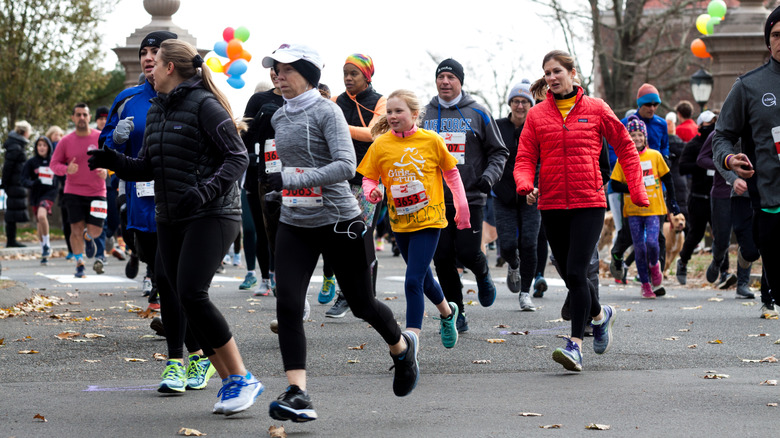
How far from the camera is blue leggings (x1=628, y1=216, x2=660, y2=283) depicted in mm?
Answer: 12836

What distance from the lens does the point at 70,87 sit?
131 ft

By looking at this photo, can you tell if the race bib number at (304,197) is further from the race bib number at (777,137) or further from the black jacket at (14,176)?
the black jacket at (14,176)

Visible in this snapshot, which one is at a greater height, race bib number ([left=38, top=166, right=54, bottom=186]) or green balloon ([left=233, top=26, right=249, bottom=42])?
green balloon ([left=233, top=26, right=249, bottom=42])

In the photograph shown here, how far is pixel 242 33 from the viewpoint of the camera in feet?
62.7

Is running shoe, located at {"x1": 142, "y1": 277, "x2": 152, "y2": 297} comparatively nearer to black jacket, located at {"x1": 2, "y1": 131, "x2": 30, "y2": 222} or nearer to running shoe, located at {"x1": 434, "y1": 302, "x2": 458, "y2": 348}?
running shoe, located at {"x1": 434, "y1": 302, "x2": 458, "y2": 348}

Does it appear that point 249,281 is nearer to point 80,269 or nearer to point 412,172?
point 80,269

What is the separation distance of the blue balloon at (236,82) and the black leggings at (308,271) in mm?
12360

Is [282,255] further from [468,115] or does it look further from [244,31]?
[244,31]

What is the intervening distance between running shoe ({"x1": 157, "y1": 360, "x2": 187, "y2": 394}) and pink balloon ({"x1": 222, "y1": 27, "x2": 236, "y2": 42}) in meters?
13.4

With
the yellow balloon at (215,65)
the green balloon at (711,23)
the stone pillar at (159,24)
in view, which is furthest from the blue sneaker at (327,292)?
the green balloon at (711,23)

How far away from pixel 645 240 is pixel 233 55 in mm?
8341

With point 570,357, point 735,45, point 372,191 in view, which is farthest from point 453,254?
point 735,45

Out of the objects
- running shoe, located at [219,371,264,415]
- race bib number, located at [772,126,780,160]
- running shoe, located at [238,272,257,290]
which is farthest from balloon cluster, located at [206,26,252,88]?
race bib number, located at [772,126,780,160]

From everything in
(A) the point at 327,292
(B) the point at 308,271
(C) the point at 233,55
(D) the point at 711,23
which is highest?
(D) the point at 711,23
